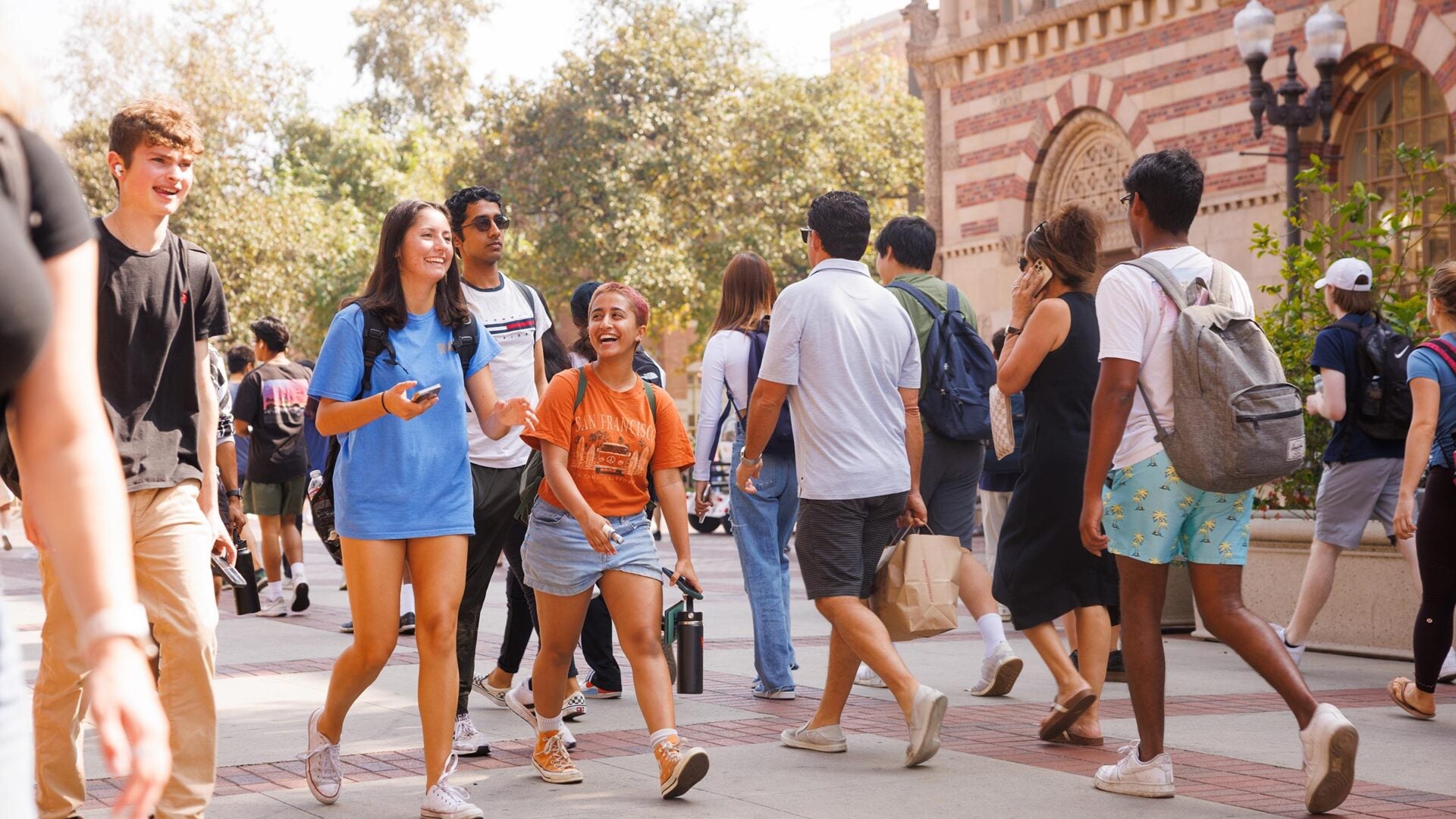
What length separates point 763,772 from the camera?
559 centimetres

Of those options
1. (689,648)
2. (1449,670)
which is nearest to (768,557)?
(689,648)

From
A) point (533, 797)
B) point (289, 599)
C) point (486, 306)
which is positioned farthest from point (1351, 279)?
point (289, 599)

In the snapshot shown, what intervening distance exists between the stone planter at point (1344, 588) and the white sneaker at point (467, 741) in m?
5.06

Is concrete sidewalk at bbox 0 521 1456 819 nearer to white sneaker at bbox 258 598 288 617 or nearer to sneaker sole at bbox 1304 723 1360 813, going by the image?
sneaker sole at bbox 1304 723 1360 813

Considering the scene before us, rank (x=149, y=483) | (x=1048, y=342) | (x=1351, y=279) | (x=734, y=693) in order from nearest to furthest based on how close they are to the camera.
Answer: (x=149, y=483), (x=1048, y=342), (x=734, y=693), (x=1351, y=279)

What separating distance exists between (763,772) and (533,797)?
85cm

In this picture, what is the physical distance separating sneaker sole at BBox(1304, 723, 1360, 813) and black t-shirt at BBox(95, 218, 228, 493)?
3.42 metres

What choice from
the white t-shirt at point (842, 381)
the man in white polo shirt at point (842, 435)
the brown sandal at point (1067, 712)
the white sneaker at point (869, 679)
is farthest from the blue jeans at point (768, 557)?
the brown sandal at point (1067, 712)

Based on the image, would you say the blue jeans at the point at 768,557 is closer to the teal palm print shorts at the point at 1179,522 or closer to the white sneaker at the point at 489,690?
the white sneaker at the point at 489,690

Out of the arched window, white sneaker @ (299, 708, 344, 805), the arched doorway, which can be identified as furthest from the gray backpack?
the arched doorway

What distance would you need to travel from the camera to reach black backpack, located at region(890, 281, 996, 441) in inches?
284

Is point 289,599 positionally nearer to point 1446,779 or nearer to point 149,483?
point 149,483

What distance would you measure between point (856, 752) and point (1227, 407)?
199 cm

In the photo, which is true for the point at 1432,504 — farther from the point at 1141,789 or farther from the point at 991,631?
the point at 1141,789
